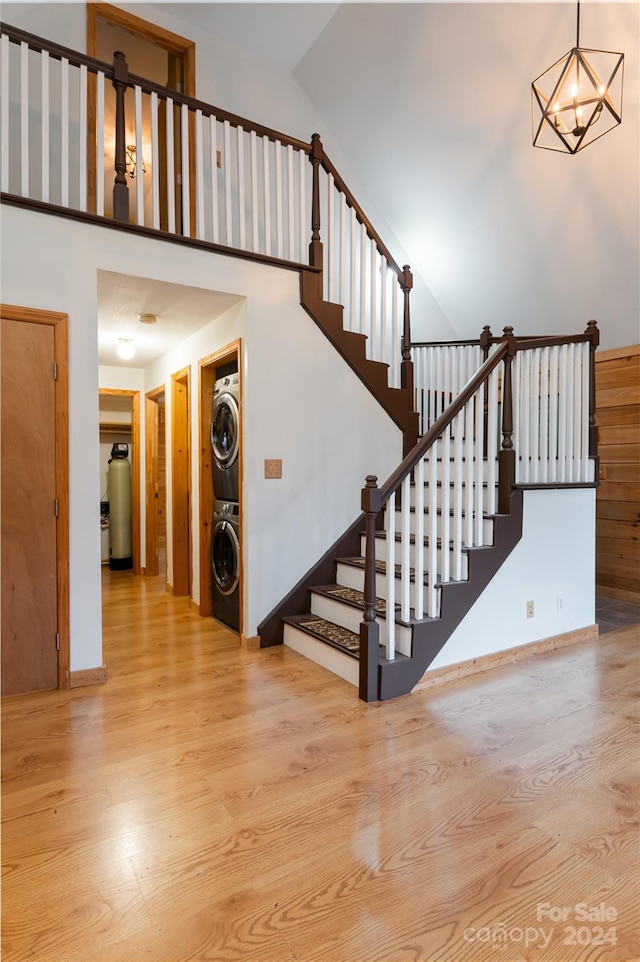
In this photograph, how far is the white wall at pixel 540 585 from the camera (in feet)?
10.1

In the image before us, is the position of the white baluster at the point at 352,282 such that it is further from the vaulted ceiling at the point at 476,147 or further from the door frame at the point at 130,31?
the door frame at the point at 130,31

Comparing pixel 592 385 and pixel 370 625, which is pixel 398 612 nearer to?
pixel 370 625

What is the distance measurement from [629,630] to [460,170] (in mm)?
4091

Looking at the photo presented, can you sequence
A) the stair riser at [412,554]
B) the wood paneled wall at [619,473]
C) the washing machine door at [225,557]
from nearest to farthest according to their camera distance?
1. the stair riser at [412,554]
2. the washing machine door at [225,557]
3. the wood paneled wall at [619,473]

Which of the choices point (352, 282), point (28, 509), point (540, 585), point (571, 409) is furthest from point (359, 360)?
point (28, 509)

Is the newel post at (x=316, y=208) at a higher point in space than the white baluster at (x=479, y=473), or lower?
higher

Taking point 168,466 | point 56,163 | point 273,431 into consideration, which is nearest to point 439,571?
point 273,431

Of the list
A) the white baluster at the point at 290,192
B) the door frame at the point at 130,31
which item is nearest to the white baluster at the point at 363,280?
the white baluster at the point at 290,192

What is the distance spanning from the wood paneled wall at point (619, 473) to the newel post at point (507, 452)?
214 cm

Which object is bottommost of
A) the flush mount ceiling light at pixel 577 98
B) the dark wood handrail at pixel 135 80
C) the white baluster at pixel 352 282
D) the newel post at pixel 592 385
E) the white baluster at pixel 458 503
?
the white baluster at pixel 458 503

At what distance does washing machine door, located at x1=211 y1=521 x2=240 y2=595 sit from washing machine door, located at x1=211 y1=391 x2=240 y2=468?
1.67 ft

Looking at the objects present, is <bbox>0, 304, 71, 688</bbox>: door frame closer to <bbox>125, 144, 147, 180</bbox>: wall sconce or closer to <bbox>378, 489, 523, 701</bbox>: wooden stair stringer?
<bbox>378, 489, 523, 701</bbox>: wooden stair stringer

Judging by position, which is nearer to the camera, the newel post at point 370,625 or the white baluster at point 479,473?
the newel post at point 370,625

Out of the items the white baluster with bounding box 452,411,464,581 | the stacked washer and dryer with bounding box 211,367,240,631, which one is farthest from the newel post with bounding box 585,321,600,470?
the stacked washer and dryer with bounding box 211,367,240,631
